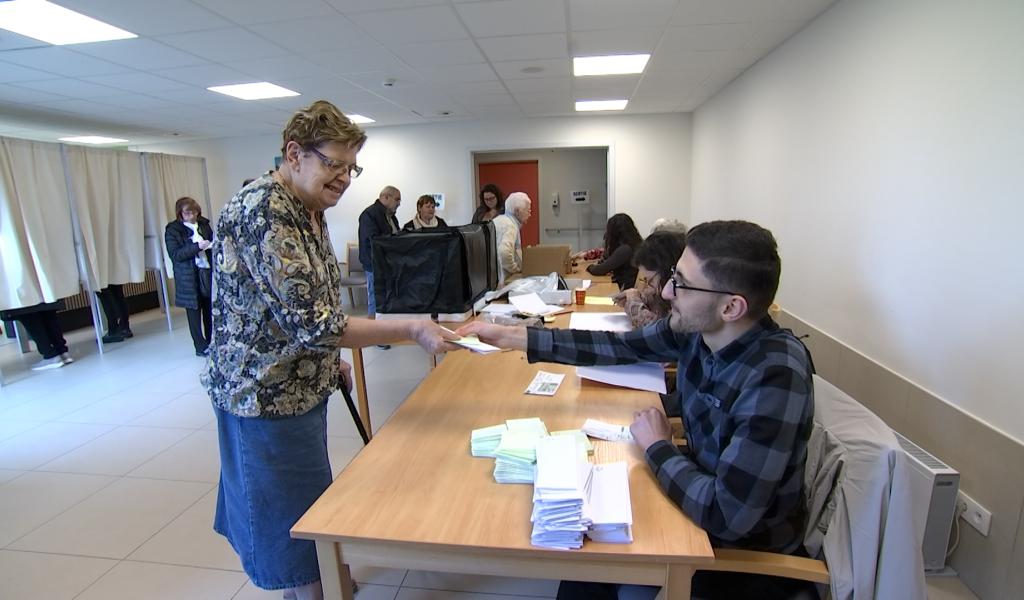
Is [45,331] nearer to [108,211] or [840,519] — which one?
[108,211]

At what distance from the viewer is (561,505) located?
0.91 m

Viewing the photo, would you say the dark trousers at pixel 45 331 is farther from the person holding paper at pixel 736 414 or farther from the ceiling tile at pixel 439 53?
the person holding paper at pixel 736 414

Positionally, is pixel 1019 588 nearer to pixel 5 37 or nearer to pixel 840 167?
pixel 840 167

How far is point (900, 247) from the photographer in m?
2.26

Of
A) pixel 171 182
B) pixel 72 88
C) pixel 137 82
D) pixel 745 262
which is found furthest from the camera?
pixel 171 182

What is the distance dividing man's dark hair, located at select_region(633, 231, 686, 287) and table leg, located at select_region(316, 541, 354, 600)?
57.1 inches

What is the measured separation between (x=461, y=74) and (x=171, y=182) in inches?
169

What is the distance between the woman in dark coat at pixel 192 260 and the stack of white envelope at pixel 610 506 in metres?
4.58

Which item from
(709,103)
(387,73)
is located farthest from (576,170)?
(387,73)

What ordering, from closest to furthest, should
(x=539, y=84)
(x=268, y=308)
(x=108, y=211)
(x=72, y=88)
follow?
(x=268, y=308)
(x=72, y=88)
(x=539, y=84)
(x=108, y=211)

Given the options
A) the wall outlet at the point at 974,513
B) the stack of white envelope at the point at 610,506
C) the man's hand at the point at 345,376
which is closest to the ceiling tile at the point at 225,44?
the man's hand at the point at 345,376

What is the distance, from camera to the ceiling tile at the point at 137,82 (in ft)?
13.1

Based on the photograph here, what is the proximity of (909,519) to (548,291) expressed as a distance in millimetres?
2035

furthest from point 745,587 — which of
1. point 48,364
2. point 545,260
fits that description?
point 48,364
